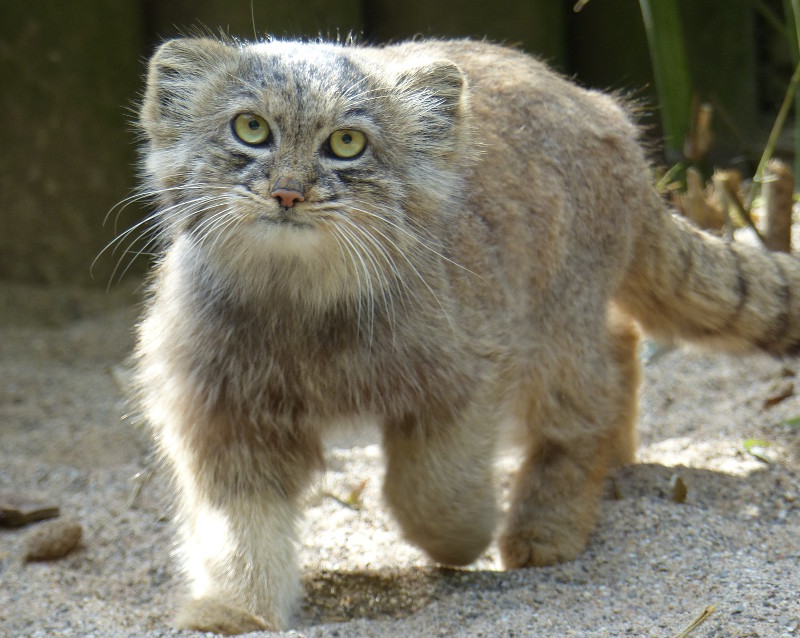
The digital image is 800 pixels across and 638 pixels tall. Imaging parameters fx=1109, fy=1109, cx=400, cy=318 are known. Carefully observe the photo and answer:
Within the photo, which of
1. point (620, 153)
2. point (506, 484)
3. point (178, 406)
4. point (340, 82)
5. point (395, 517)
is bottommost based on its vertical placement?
point (506, 484)

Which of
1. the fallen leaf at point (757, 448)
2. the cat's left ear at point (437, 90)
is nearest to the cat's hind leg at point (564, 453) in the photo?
the fallen leaf at point (757, 448)

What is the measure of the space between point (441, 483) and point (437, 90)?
1.38m

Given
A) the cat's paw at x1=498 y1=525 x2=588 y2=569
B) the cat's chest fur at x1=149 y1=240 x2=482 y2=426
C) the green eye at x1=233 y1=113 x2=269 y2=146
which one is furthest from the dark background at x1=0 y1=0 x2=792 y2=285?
the green eye at x1=233 y1=113 x2=269 y2=146

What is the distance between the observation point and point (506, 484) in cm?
529

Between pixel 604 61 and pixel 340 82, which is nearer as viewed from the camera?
pixel 340 82

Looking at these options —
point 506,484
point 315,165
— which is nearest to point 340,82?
point 315,165

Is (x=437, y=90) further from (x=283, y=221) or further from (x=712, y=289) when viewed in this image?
(x=712, y=289)

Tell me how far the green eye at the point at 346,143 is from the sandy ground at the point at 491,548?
1314mm

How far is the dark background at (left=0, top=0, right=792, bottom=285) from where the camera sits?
7.25m

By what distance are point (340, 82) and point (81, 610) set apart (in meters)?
1.91

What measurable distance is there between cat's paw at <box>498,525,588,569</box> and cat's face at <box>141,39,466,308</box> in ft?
4.33

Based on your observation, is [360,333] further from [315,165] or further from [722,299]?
[722,299]

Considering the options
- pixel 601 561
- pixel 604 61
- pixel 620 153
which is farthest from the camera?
pixel 604 61

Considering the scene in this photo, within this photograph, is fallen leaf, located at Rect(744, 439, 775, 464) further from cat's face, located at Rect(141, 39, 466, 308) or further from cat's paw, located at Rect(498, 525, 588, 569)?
cat's face, located at Rect(141, 39, 466, 308)
